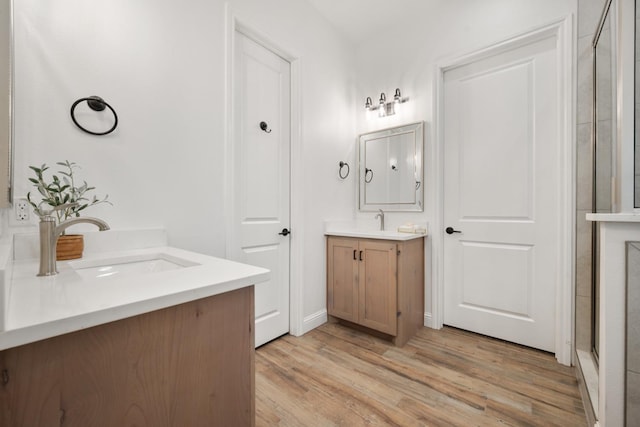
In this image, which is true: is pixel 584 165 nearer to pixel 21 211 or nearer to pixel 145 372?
pixel 145 372

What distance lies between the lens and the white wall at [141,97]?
1.18 m

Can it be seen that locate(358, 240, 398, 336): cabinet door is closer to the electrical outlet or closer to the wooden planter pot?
the wooden planter pot

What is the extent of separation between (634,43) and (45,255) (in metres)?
2.34

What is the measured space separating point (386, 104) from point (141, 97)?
205 cm

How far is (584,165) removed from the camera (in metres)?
1.81

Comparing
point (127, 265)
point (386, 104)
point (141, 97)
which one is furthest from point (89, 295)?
point (386, 104)

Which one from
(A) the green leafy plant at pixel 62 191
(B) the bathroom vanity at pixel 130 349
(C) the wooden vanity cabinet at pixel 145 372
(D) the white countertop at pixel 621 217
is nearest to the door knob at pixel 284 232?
(A) the green leafy plant at pixel 62 191

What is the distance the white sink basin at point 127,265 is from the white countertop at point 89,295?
0.12 m

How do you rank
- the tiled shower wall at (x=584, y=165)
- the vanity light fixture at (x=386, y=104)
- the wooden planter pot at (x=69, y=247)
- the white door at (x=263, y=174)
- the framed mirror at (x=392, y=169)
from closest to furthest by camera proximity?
the wooden planter pot at (x=69, y=247) < the tiled shower wall at (x=584, y=165) < the white door at (x=263, y=174) < the framed mirror at (x=392, y=169) < the vanity light fixture at (x=386, y=104)

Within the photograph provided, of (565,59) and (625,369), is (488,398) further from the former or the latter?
(565,59)

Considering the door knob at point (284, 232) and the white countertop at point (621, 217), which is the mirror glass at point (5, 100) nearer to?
the door knob at point (284, 232)

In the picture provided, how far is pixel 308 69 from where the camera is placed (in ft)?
7.91

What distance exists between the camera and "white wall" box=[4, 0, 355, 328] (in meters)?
1.18

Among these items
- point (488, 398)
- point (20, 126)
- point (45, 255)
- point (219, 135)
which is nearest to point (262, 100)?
point (219, 135)
